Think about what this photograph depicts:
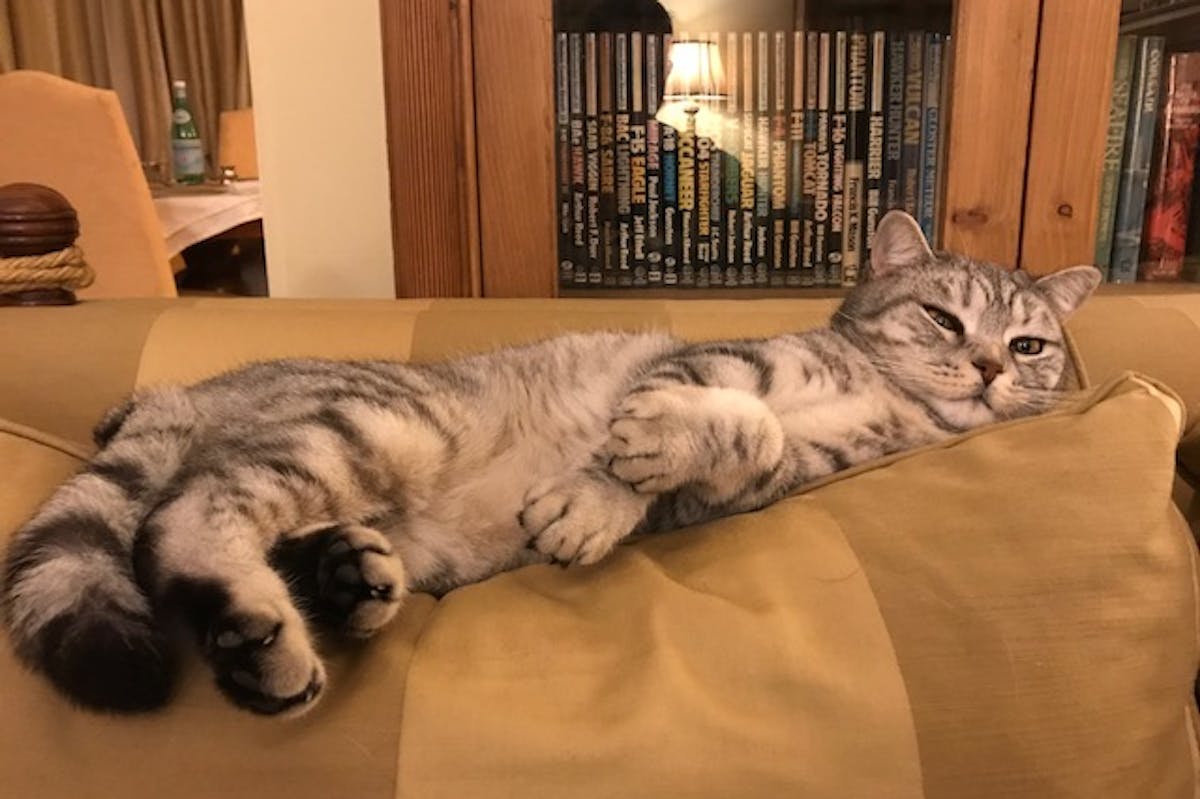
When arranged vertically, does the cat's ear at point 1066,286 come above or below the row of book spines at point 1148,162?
below

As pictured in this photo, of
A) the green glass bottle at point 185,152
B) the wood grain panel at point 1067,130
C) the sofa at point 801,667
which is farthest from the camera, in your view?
the green glass bottle at point 185,152

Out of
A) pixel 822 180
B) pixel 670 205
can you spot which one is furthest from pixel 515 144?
pixel 822 180

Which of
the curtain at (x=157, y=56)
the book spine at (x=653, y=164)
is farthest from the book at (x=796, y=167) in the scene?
the curtain at (x=157, y=56)

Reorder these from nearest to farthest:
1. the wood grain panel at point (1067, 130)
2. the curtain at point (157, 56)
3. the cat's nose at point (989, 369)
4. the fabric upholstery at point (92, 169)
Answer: the cat's nose at point (989, 369), the wood grain panel at point (1067, 130), the fabric upholstery at point (92, 169), the curtain at point (157, 56)

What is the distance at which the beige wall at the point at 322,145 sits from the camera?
169cm

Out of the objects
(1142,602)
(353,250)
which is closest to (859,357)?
(1142,602)

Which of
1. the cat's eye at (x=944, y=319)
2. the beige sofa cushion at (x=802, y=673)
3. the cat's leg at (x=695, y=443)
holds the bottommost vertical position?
the beige sofa cushion at (x=802, y=673)

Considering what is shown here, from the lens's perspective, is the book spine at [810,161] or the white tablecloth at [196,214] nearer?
the book spine at [810,161]

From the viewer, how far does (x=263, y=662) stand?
66 cm

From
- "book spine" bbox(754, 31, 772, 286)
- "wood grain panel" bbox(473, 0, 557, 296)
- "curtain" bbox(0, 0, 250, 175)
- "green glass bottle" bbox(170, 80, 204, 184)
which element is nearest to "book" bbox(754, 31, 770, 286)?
"book spine" bbox(754, 31, 772, 286)

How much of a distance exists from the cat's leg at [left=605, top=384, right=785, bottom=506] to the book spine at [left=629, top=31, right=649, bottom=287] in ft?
2.58

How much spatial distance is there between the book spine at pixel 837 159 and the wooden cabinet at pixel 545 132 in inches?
6.5

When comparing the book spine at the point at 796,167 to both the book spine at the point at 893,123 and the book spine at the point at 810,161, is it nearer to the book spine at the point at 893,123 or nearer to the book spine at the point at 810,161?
the book spine at the point at 810,161

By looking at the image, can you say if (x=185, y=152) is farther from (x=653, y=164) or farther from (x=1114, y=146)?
(x=1114, y=146)
